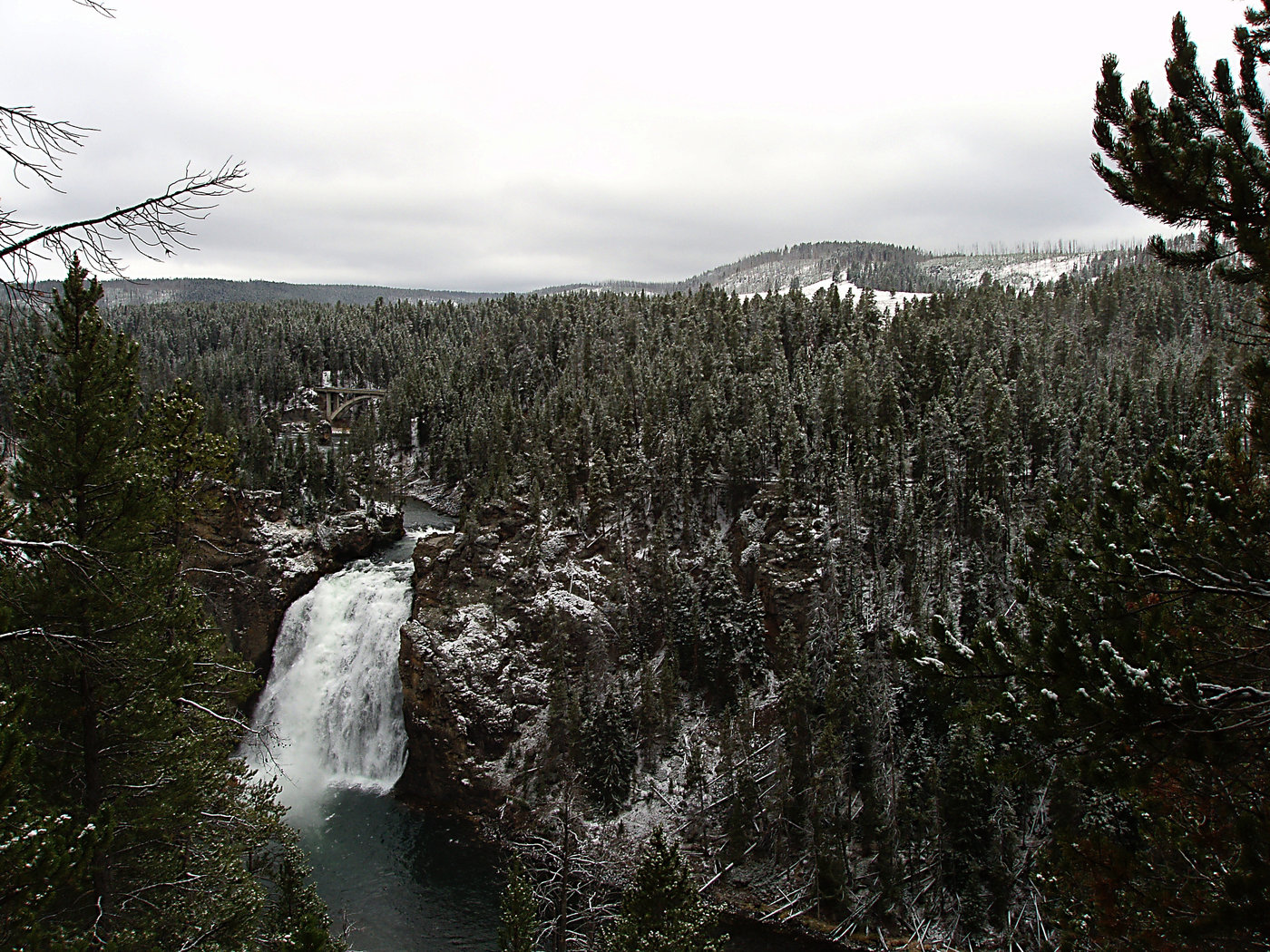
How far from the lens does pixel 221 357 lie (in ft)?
466

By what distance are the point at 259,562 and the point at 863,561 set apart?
151 feet

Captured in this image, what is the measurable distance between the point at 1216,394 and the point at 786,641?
58.6 meters

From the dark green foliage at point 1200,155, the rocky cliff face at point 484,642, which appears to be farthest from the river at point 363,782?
the dark green foliage at point 1200,155

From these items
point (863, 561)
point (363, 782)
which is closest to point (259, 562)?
point (363, 782)

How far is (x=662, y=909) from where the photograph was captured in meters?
19.8

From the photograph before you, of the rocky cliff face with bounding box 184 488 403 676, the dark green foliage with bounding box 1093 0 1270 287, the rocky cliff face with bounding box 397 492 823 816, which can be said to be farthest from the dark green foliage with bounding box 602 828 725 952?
the rocky cliff face with bounding box 184 488 403 676

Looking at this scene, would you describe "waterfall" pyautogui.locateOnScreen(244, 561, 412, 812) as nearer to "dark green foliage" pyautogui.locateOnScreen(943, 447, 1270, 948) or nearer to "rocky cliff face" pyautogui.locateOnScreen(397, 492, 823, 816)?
"rocky cliff face" pyautogui.locateOnScreen(397, 492, 823, 816)

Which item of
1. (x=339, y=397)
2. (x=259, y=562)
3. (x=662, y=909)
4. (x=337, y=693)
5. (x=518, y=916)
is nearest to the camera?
(x=662, y=909)

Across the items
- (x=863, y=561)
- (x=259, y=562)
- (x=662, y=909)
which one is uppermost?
(x=259, y=562)

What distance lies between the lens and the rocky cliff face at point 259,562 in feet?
153

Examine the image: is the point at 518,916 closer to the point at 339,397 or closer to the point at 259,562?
the point at 259,562

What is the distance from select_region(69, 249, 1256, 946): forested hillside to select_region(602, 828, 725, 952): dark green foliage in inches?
365

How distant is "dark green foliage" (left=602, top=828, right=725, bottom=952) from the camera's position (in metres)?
18.5

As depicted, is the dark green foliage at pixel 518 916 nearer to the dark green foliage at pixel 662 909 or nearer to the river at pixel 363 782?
the dark green foliage at pixel 662 909
